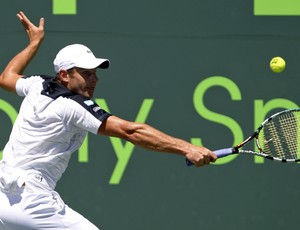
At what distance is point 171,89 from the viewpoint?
21.4 feet

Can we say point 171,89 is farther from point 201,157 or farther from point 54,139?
point 201,157

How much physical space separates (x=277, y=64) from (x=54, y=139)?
2.11 metres

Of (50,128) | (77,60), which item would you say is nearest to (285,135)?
(77,60)

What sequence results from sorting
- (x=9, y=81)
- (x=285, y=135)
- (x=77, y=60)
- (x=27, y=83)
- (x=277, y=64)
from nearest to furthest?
(x=77, y=60)
(x=27, y=83)
(x=9, y=81)
(x=285, y=135)
(x=277, y=64)

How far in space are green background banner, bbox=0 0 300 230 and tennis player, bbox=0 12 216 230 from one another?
5.23 ft

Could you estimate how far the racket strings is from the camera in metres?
5.74

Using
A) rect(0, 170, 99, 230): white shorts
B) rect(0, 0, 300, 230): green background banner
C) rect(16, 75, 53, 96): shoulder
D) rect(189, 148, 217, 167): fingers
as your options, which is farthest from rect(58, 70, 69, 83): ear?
rect(0, 0, 300, 230): green background banner

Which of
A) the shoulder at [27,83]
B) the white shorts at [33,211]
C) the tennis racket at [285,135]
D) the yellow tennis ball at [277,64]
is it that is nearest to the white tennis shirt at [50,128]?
the white shorts at [33,211]

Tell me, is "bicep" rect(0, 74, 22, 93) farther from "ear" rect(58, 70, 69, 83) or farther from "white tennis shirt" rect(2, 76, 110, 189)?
"ear" rect(58, 70, 69, 83)

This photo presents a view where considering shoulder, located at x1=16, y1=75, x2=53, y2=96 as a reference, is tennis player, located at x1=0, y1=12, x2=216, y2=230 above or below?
below

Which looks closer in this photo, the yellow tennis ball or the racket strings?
the racket strings

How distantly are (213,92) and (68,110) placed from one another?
6.64 feet

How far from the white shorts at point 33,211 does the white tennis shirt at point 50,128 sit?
0.36ft

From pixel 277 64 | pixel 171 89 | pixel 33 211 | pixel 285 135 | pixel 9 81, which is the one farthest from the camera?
pixel 171 89
